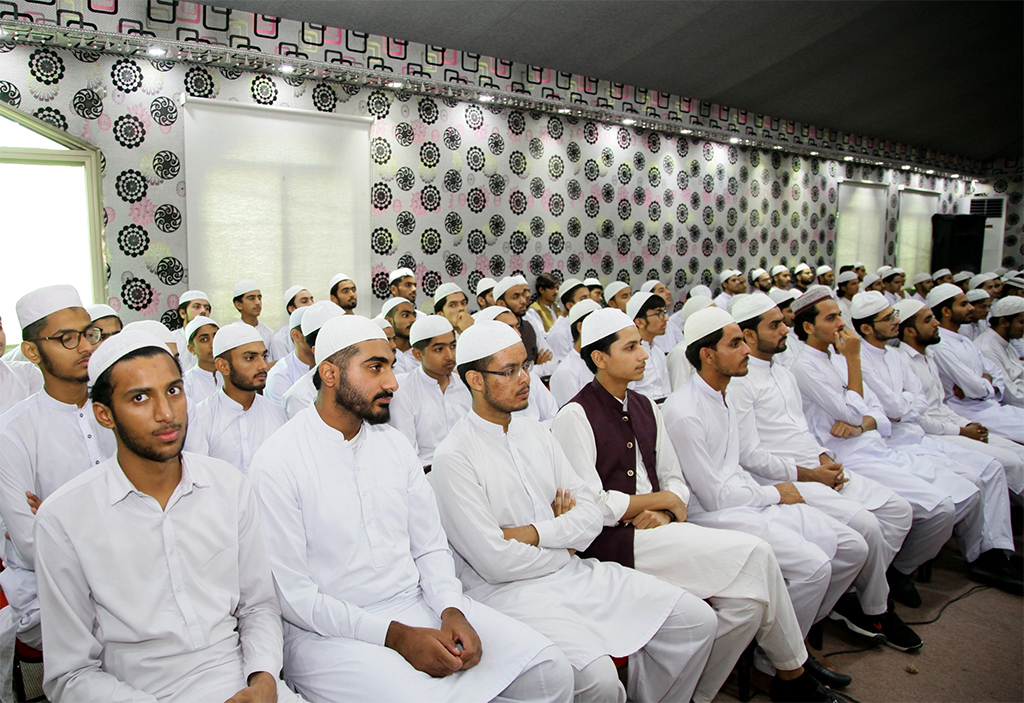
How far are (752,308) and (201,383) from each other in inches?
118

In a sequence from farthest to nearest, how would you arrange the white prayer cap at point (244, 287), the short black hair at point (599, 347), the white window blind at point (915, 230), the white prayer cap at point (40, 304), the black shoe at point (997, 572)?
the white window blind at point (915, 230)
the white prayer cap at point (244, 287)
the black shoe at point (997, 572)
the short black hair at point (599, 347)
the white prayer cap at point (40, 304)

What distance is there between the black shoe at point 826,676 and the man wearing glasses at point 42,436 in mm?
2515

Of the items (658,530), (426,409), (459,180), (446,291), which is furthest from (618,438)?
(459,180)

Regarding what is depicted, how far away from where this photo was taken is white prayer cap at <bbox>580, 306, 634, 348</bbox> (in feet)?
8.90

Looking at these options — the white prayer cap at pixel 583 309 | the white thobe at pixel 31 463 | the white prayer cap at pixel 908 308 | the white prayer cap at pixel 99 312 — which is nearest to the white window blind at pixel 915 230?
the white prayer cap at pixel 908 308

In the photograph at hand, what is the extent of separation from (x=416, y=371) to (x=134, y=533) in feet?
7.32

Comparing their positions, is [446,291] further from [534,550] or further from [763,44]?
[763,44]

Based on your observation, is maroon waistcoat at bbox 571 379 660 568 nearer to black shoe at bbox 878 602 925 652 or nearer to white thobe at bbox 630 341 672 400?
black shoe at bbox 878 602 925 652

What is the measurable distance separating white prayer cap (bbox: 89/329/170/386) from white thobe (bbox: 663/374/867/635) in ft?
6.58

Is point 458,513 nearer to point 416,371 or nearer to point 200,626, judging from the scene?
point 200,626

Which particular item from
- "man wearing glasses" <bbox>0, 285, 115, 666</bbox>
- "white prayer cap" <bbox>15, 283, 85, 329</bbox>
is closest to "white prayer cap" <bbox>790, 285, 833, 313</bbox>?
"man wearing glasses" <bbox>0, 285, 115, 666</bbox>

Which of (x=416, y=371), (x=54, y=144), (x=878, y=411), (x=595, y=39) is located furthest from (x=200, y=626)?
(x=595, y=39)

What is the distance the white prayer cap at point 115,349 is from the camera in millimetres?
1574

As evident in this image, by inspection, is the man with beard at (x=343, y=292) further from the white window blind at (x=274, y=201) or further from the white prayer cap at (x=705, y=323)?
the white prayer cap at (x=705, y=323)
